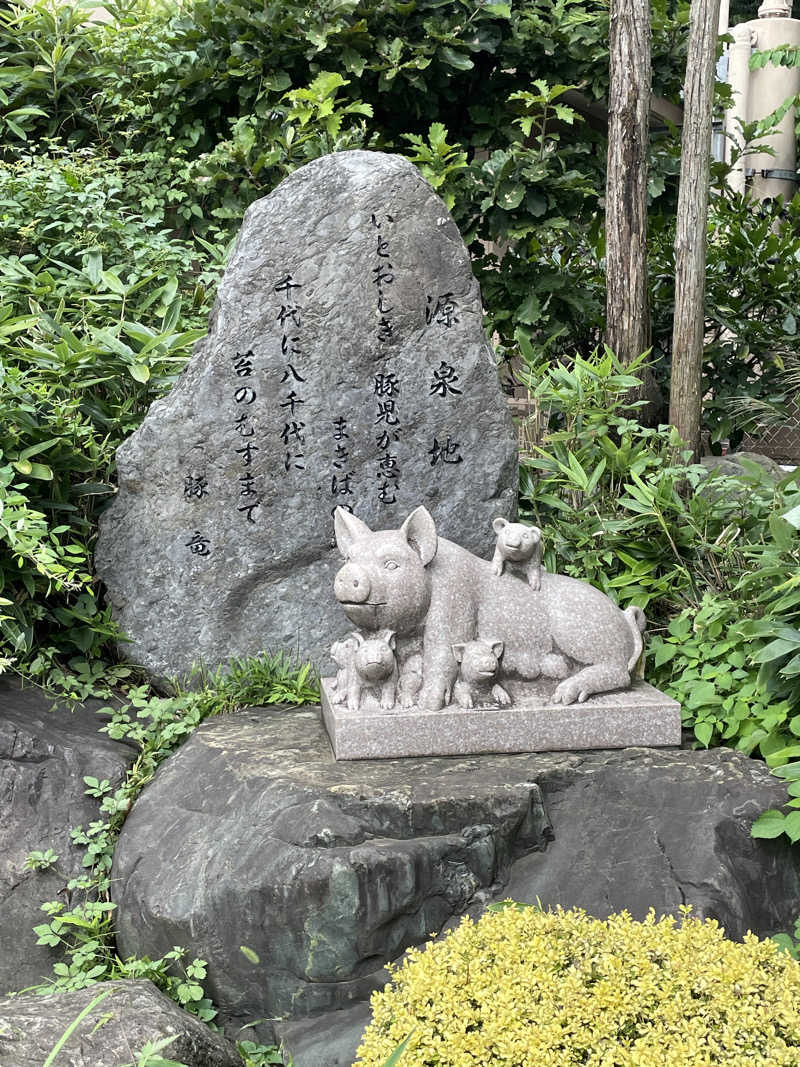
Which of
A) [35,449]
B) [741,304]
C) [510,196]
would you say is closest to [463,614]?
[35,449]

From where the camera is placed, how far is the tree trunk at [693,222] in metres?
5.49

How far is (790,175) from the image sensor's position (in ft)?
42.3

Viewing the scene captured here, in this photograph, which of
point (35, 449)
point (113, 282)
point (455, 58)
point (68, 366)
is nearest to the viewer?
point (35, 449)

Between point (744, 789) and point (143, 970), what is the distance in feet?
6.81

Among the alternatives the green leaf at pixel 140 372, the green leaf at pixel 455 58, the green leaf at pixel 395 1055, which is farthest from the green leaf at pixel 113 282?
the green leaf at pixel 395 1055

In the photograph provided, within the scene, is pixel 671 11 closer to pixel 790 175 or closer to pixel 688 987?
pixel 790 175

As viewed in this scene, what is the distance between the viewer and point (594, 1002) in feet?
7.86

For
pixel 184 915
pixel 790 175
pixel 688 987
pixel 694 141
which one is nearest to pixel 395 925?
pixel 184 915

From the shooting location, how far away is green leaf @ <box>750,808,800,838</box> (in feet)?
11.1

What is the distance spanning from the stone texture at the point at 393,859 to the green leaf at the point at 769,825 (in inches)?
2.5

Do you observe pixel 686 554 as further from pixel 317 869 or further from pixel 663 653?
pixel 317 869

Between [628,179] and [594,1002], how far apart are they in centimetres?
468

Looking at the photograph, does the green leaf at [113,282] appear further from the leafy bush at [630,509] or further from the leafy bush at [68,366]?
the leafy bush at [630,509]

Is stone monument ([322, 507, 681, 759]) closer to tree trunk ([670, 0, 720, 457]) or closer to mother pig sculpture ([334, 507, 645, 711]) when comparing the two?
mother pig sculpture ([334, 507, 645, 711])
